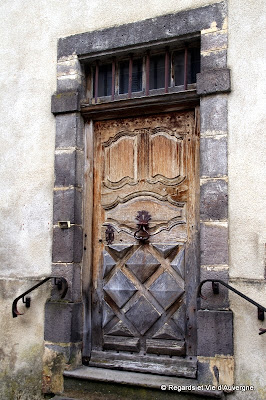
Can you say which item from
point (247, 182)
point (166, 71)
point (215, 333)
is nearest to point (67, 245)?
point (215, 333)

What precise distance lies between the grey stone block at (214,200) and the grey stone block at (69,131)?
129 centimetres

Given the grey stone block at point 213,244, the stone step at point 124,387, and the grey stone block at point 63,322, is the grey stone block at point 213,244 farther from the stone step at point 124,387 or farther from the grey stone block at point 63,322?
the grey stone block at point 63,322

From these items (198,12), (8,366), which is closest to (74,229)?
(8,366)

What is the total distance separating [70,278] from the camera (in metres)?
4.32

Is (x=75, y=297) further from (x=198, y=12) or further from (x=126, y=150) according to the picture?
(x=198, y=12)

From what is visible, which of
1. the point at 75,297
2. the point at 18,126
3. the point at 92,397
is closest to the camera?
the point at 92,397

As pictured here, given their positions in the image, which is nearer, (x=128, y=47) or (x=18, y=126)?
(x=128, y=47)

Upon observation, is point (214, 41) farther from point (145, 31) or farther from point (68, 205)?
point (68, 205)

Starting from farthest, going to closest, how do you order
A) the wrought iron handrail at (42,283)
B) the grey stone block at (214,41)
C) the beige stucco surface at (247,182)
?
the wrought iron handrail at (42,283) < the grey stone block at (214,41) < the beige stucco surface at (247,182)

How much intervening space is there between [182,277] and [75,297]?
38.2 inches

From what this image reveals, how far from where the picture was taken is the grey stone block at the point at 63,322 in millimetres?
4238

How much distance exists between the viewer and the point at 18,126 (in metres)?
4.76

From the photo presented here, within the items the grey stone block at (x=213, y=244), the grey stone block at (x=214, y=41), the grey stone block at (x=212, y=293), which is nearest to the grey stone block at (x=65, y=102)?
the grey stone block at (x=214, y=41)

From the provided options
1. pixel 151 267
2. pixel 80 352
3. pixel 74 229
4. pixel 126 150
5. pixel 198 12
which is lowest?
pixel 80 352
